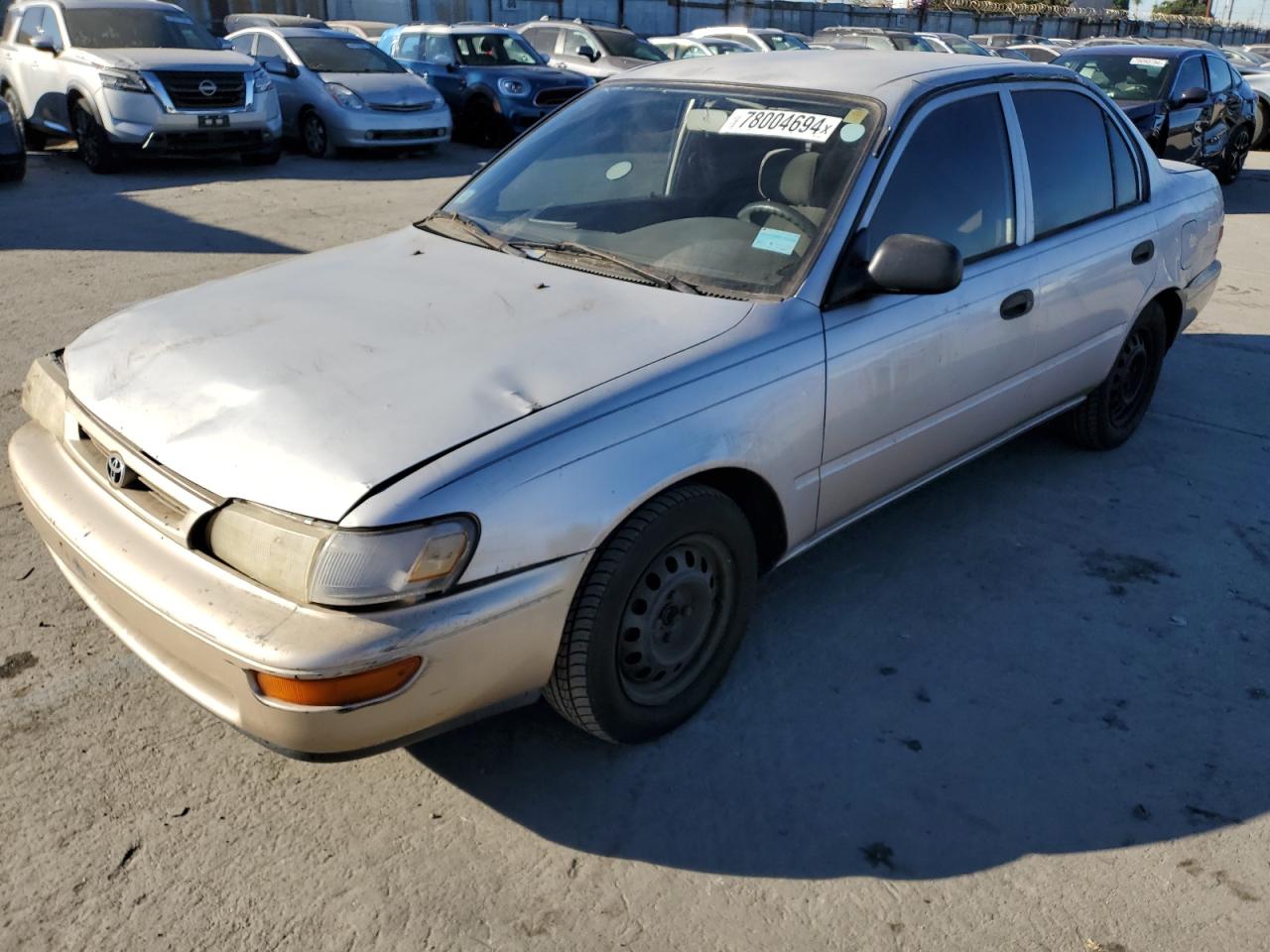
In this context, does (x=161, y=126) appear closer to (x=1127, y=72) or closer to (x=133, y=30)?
(x=133, y=30)

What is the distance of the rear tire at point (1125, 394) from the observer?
479 cm

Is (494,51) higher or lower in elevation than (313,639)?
higher

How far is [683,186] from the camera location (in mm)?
3510

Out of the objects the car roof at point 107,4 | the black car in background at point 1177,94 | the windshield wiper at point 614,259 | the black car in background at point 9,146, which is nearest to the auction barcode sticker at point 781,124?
the windshield wiper at point 614,259

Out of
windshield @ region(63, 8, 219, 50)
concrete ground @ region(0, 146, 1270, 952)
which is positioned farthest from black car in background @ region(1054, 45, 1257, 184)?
windshield @ region(63, 8, 219, 50)

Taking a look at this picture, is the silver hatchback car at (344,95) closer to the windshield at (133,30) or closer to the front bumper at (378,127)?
the front bumper at (378,127)

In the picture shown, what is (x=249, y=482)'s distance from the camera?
2357mm

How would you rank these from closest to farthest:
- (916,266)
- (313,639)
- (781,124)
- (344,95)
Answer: (313,639)
(916,266)
(781,124)
(344,95)

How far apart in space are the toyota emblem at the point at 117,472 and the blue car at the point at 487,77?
1268 centimetres

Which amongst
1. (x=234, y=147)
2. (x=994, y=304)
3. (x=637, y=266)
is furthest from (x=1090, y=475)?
(x=234, y=147)

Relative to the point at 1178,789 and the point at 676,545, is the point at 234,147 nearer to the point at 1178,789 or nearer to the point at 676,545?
the point at 676,545

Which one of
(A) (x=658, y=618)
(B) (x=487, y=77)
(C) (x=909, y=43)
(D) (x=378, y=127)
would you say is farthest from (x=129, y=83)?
(C) (x=909, y=43)

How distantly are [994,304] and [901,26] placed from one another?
4058 cm

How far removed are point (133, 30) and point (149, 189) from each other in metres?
2.55
